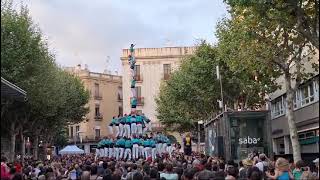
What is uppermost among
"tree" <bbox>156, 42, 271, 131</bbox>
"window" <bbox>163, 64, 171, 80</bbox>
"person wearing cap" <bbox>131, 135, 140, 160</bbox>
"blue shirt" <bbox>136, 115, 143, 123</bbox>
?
"window" <bbox>163, 64, 171, 80</bbox>

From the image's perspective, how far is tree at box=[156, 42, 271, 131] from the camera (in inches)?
1330

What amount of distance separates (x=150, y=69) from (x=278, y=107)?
3603 cm

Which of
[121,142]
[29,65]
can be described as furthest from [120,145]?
[29,65]

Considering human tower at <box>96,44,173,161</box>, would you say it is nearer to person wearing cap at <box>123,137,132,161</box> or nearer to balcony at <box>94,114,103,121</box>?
person wearing cap at <box>123,137,132,161</box>

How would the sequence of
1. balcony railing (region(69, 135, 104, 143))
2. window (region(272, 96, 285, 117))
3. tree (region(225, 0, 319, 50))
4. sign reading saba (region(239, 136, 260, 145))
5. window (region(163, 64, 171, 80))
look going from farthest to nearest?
balcony railing (region(69, 135, 104, 143)) → window (region(163, 64, 171, 80)) → window (region(272, 96, 285, 117)) → sign reading saba (region(239, 136, 260, 145)) → tree (region(225, 0, 319, 50))

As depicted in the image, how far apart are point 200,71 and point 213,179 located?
28061 millimetres

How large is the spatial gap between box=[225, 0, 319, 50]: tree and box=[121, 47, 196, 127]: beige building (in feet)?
174

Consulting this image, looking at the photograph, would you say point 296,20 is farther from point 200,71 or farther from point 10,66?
point 200,71

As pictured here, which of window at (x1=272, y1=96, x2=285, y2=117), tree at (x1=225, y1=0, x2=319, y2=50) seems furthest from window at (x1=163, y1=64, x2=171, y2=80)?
tree at (x1=225, y1=0, x2=319, y2=50)

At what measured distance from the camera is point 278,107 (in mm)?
41219

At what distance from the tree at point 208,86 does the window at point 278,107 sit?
180 cm

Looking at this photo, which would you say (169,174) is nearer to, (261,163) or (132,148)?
(261,163)

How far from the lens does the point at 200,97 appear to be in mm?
42250

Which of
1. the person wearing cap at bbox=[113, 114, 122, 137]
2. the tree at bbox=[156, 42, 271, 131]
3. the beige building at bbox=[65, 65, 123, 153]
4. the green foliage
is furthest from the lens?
the beige building at bbox=[65, 65, 123, 153]
